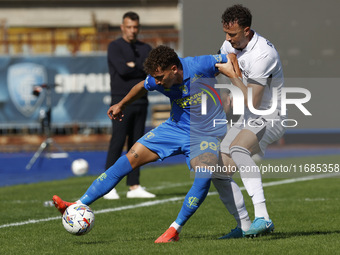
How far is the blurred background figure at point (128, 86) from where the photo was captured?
1047 centimetres

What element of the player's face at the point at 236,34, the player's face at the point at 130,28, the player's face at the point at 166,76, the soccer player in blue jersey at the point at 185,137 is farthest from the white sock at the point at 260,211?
the player's face at the point at 130,28

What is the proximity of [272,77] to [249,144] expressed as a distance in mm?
659

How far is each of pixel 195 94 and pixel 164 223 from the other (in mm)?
1824

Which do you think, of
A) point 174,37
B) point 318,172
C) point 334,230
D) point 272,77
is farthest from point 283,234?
point 174,37

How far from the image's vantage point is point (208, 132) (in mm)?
6758

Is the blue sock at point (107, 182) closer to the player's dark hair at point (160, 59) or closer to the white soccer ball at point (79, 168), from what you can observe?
the player's dark hair at point (160, 59)

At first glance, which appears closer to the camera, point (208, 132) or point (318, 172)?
point (208, 132)

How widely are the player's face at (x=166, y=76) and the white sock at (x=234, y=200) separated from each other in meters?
1.01

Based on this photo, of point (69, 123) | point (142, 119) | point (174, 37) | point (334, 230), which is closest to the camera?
point (334, 230)

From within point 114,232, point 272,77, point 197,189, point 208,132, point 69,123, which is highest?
point 272,77

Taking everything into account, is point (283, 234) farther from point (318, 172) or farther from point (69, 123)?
point (69, 123)

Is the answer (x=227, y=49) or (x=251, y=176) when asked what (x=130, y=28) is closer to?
(x=227, y=49)

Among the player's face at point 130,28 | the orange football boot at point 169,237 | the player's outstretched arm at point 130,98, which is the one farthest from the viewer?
the player's face at point 130,28

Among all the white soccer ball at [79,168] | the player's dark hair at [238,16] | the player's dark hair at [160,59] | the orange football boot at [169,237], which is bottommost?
the white soccer ball at [79,168]
